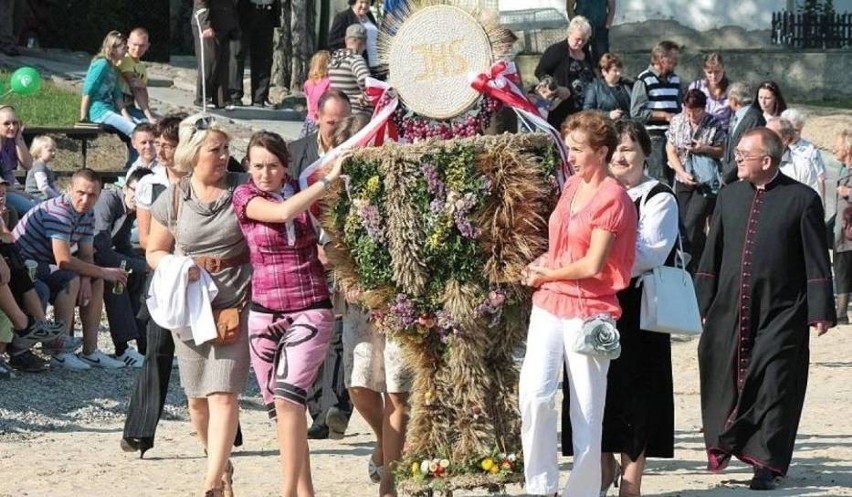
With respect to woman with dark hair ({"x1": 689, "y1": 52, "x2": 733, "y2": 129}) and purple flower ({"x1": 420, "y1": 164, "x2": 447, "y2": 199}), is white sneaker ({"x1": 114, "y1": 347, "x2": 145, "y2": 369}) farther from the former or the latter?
woman with dark hair ({"x1": 689, "y1": 52, "x2": 733, "y2": 129})

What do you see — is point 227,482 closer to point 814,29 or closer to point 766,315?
point 766,315

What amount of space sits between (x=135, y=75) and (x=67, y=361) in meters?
5.08

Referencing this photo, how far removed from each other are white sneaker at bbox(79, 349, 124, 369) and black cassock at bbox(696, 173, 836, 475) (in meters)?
4.79

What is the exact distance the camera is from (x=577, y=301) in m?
7.16

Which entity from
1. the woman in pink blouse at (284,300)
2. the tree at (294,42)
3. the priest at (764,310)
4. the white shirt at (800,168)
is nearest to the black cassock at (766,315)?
the priest at (764,310)

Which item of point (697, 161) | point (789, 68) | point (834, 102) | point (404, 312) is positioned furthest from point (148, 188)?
point (789, 68)

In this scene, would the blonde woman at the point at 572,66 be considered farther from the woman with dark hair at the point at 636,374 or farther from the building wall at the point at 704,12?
the building wall at the point at 704,12

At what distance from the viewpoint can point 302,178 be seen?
766 cm

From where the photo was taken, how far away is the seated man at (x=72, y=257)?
11.3m

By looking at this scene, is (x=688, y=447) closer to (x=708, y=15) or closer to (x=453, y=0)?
(x=453, y=0)

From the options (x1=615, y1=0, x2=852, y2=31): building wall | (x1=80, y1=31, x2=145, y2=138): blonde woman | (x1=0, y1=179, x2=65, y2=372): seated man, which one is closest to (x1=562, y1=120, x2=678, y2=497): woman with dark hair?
(x1=0, y1=179, x2=65, y2=372): seated man

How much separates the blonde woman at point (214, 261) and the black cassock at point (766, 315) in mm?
2477

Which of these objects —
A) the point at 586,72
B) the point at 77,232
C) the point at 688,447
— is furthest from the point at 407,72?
the point at 586,72

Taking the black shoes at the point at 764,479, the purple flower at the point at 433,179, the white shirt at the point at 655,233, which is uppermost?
the purple flower at the point at 433,179
